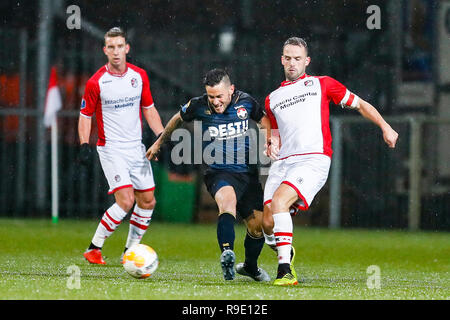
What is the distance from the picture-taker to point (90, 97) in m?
9.48

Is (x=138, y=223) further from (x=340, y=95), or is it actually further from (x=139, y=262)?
(x=340, y=95)

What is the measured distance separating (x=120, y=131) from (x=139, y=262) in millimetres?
2750

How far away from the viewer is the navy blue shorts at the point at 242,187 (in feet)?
25.7

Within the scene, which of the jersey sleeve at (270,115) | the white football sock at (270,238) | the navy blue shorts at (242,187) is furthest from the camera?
the white football sock at (270,238)

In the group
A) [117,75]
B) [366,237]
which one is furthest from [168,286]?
[366,237]

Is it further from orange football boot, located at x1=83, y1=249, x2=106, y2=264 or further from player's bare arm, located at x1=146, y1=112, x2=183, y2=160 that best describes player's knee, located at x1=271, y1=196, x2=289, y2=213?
orange football boot, located at x1=83, y1=249, x2=106, y2=264

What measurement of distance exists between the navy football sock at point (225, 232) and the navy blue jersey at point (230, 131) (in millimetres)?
533

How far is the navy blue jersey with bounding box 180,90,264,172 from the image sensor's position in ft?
26.1

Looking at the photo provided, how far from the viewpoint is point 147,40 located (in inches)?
688

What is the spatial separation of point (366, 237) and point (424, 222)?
147 centimetres
